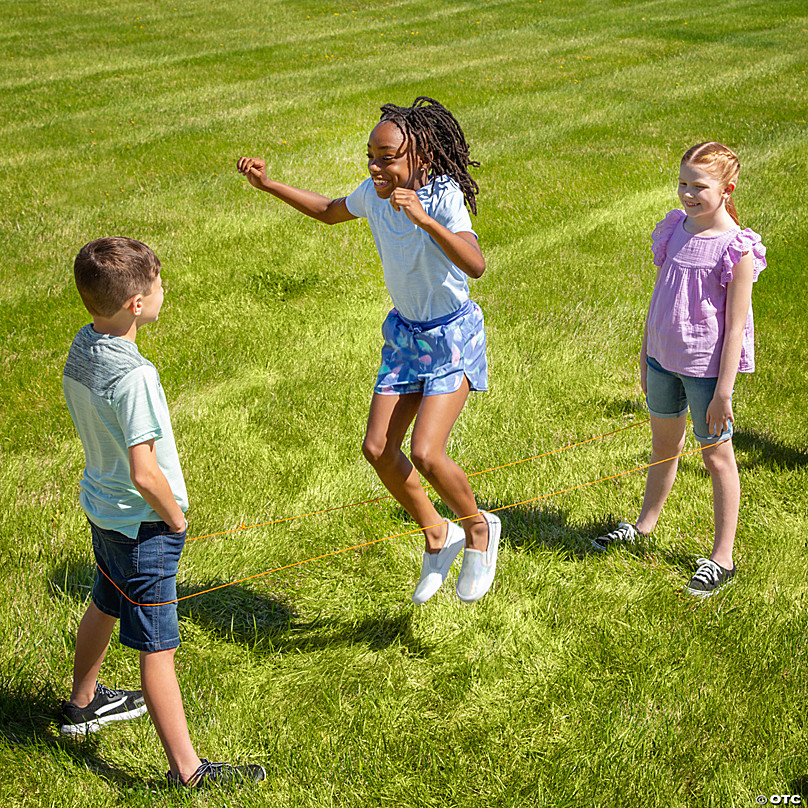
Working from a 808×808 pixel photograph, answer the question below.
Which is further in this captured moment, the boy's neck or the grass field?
the grass field

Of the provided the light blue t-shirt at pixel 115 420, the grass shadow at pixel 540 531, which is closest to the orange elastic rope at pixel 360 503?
the grass shadow at pixel 540 531

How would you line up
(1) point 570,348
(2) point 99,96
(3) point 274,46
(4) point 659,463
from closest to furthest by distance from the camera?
1. (4) point 659,463
2. (1) point 570,348
3. (2) point 99,96
4. (3) point 274,46

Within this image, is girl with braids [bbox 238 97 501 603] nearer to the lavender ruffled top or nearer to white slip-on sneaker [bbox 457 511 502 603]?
white slip-on sneaker [bbox 457 511 502 603]

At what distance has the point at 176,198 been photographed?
30.3 ft

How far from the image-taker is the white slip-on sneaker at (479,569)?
12.1 feet

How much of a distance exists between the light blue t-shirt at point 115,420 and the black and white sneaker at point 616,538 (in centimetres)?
216

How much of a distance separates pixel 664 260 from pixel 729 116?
942 centimetres

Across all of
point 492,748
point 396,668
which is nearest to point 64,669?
point 396,668

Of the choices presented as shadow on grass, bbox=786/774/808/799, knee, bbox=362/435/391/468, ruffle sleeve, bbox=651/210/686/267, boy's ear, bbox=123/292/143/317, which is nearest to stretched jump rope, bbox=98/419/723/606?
knee, bbox=362/435/391/468

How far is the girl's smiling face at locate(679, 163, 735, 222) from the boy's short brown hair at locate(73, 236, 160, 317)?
7.00ft

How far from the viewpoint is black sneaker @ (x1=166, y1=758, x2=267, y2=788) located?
2.91m

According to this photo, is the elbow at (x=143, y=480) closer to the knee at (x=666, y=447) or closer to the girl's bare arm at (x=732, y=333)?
the girl's bare arm at (x=732, y=333)

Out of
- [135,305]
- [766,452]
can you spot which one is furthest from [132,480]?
[766,452]

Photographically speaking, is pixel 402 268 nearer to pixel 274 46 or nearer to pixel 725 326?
pixel 725 326
